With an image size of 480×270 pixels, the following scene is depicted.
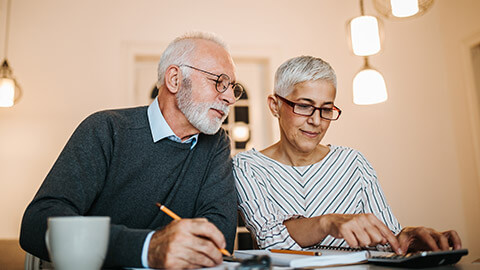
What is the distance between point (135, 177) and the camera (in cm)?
129

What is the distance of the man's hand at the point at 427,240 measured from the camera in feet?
3.59

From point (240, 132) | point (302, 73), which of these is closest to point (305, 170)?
point (302, 73)

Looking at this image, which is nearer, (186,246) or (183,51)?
(186,246)

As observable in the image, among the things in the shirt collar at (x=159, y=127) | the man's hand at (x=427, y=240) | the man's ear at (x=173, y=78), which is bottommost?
the man's hand at (x=427, y=240)

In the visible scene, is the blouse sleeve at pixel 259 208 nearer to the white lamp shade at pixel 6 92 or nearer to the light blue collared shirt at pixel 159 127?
the light blue collared shirt at pixel 159 127

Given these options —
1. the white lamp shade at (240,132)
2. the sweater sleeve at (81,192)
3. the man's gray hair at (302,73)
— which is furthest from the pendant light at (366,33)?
the sweater sleeve at (81,192)

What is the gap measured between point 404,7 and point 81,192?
6.12ft

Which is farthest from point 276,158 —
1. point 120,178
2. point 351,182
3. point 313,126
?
point 120,178

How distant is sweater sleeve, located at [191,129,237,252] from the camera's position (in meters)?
1.22

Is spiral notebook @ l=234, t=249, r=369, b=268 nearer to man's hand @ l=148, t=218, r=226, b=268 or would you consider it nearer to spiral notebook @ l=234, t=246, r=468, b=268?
spiral notebook @ l=234, t=246, r=468, b=268

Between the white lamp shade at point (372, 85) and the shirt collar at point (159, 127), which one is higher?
the white lamp shade at point (372, 85)

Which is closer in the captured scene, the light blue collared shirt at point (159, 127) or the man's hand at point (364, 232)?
the man's hand at point (364, 232)

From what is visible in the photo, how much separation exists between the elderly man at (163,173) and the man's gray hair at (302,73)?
21 centimetres

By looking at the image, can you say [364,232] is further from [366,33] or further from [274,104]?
[366,33]
